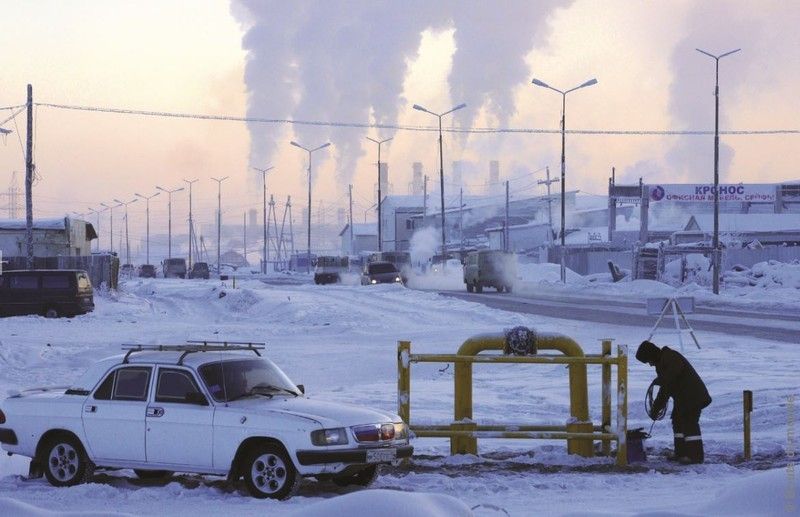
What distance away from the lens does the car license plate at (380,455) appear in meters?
11.2

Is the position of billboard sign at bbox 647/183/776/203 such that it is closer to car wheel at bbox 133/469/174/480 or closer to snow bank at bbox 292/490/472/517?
car wheel at bbox 133/469/174/480

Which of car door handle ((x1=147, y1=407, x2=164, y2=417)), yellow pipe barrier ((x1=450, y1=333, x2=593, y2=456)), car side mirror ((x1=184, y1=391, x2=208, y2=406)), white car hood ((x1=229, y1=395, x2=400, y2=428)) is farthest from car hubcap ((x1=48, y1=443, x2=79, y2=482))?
yellow pipe barrier ((x1=450, y1=333, x2=593, y2=456))

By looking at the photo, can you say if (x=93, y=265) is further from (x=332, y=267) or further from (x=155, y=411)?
(x=155, y=411)

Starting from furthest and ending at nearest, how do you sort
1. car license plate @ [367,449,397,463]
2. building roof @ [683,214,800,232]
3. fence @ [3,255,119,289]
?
building roof @ [683,214,800,232] → fence @ [3,255,119,289] → car license plate @ [367,449,397,463]

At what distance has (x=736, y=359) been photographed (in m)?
23.7

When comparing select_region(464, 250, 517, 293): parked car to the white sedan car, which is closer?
the white sedan car

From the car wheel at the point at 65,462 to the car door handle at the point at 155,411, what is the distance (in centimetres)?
85

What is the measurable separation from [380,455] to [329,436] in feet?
1.79

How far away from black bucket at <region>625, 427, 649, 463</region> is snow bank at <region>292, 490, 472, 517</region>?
5109 millimetres

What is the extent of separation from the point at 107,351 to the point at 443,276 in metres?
62.2

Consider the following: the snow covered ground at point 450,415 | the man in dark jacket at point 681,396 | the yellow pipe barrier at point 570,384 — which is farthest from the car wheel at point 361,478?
the man in dark jacket at point 681,396

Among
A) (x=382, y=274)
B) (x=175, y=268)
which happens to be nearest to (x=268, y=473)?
(x=382, y=274)

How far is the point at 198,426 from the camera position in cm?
1161

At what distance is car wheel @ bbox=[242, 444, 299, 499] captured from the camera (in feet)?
36.3
